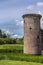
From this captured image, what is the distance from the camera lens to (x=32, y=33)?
82.8ft

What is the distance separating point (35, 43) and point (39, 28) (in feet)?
6.91

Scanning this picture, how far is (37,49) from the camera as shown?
83.9ft

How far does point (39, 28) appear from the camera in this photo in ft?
84.8

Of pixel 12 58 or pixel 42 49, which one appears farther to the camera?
pixel 42 49

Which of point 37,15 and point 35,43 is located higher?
point 37,15

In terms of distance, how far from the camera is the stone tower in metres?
25.2

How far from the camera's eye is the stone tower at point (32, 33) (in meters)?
25.2

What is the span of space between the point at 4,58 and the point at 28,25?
6.34 metres

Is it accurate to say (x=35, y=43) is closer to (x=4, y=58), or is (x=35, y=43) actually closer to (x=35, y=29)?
(x=35, y=29)

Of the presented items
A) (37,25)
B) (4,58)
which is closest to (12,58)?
(4,58)

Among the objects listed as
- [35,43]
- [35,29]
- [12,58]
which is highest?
[35,29]

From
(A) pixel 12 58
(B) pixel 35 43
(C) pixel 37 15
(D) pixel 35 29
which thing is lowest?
(A) pixel 12 58

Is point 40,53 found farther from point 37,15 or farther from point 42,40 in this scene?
point 37,15

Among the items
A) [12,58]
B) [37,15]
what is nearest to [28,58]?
[12,58]
